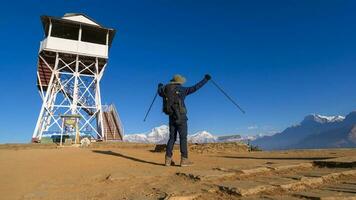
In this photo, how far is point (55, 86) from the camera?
32719mm

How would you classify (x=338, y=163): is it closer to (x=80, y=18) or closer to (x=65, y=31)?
(x=80, y=18)

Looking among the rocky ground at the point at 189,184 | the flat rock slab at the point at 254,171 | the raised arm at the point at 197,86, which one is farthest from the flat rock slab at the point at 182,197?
the raised arm at the point at 197,86

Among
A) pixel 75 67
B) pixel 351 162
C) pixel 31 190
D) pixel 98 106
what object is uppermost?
pixel 75 67

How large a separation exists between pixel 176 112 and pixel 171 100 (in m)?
0.31

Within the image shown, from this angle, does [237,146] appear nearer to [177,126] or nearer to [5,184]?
[177,126]

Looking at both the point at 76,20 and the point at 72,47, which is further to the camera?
the point at 76,20

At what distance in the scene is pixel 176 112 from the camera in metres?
7.35

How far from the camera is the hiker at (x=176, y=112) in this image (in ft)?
24.0

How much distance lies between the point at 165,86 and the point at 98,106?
→ 26044 millimetres

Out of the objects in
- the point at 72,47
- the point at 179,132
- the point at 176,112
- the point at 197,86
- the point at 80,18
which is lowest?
the point at 179,132

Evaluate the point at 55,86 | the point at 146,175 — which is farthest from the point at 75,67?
the point at 146,175

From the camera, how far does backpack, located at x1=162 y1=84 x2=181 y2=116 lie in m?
7.43

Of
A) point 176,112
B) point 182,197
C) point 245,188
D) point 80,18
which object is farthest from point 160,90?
point 80,18

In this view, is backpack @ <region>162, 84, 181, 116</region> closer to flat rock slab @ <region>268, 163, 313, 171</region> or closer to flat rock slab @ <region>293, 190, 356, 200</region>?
flat rock slab @ <region>268, 163, 313, 171</region>
